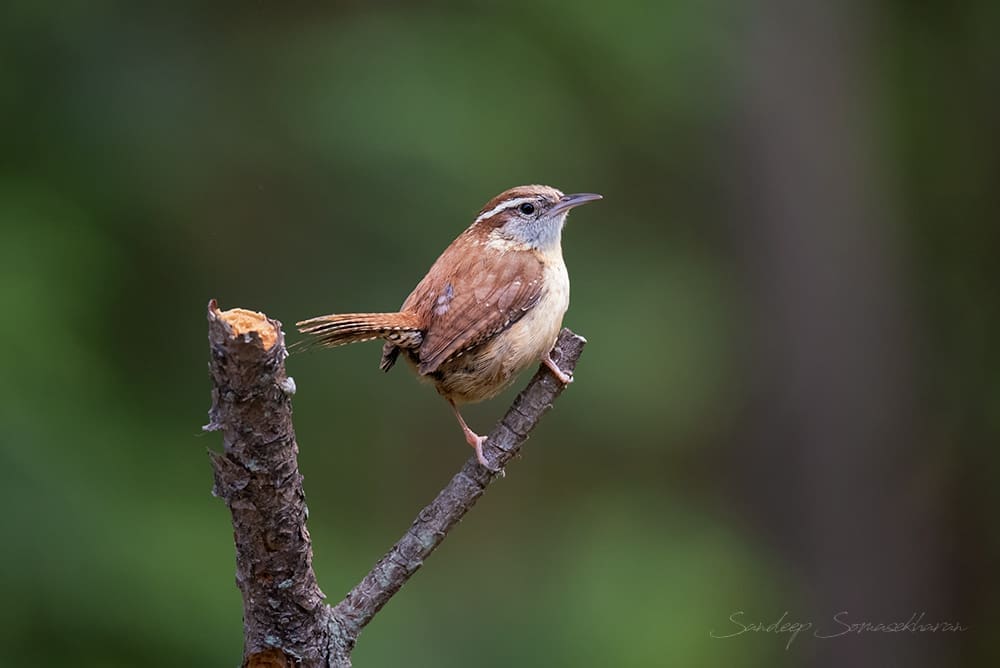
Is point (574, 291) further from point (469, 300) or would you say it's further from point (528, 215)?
point (469, 300)

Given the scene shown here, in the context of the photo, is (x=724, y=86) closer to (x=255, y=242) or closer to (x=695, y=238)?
(x=695, y=238)

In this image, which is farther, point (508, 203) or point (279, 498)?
point (508, 203)

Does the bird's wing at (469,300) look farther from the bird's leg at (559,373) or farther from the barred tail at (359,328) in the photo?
the bird's leg at (559,373)

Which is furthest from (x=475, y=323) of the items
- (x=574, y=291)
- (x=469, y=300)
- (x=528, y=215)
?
(x=574, y=291)

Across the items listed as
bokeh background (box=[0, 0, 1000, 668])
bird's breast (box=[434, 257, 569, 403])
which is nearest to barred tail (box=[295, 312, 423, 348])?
bird's breast (box=[434, 257, 569, 403])

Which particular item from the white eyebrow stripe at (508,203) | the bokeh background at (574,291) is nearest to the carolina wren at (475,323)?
the white eyebrow stripe at (508,203)

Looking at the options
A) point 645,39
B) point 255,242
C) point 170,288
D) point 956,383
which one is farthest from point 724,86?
point 170,288
